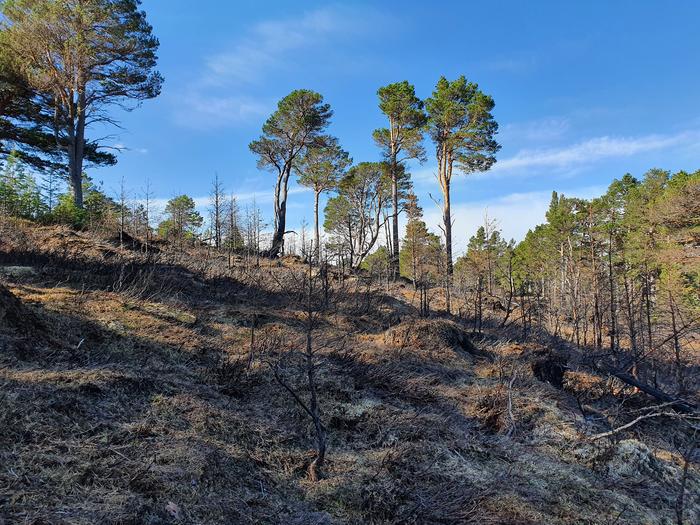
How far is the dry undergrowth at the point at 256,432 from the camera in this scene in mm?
2889

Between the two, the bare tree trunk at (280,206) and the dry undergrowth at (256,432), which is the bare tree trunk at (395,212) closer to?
the bare tree trunk at (280,206)

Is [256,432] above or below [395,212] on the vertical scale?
below

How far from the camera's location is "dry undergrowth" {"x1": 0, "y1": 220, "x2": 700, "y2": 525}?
9.48 feet

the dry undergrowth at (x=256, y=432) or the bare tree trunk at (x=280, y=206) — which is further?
the bare tree trunk at (x=280, y=206)

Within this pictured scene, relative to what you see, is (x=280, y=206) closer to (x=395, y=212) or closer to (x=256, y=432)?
(x=395, y=212)

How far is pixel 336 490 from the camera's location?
3.49 m

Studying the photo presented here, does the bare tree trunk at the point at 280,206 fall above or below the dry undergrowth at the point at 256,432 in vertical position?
above

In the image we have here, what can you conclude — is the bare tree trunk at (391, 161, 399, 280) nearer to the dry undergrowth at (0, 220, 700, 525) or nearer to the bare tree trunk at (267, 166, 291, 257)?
the bare tree trunk at (267, 166, 291, 257)

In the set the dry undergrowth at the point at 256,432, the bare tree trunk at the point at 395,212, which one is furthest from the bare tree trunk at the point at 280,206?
the dry undergrowth at the point at 256,432

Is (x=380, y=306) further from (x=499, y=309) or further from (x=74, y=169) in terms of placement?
(x=74, y=169)

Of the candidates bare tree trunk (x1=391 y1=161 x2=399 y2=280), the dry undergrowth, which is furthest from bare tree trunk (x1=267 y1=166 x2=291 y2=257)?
the dry undergrowth

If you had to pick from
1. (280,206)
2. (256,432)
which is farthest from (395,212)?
(256,432)

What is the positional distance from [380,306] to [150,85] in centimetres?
1284

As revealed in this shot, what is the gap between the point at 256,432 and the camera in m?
4.20
